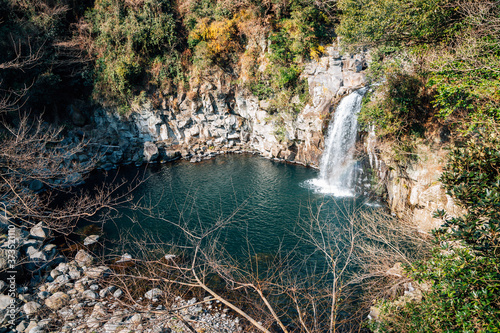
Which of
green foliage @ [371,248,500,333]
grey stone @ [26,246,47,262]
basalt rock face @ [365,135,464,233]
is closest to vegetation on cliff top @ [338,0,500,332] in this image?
green foliage @ [371,248,500,333]

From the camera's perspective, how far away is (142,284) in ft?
27.9

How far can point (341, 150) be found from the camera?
605 inches

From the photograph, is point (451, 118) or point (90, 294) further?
point (451, 118)

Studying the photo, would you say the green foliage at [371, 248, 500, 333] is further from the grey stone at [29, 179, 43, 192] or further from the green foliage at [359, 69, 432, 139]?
the grey stone at [29, 179, 43, 192]

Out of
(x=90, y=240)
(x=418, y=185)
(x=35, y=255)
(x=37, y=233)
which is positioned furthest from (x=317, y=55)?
(x=35, y=255)

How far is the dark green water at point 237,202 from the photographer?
11.1m

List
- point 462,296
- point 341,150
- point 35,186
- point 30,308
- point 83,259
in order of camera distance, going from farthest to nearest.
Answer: point 35,186 < point 341,150 < point 83,259 < point 30,308 < point 462,296

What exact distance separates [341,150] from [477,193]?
11183 mm

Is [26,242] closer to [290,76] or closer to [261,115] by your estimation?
[261,115]

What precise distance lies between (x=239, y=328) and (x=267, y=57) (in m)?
17.4

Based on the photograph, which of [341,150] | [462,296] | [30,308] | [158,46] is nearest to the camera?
[462,296]

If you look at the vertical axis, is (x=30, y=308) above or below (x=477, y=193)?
Result: below

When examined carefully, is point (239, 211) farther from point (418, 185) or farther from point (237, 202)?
point (418, 185)

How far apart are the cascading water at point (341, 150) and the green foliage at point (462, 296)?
997 centimetres
